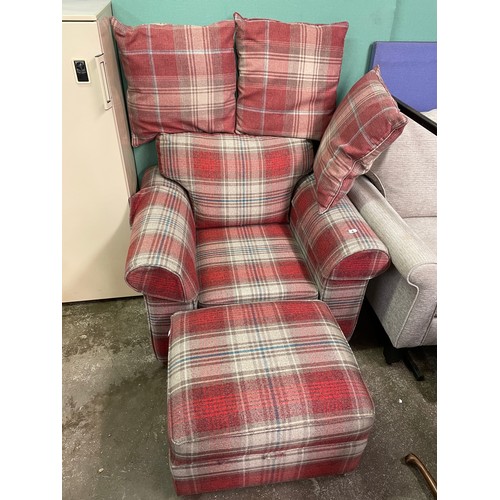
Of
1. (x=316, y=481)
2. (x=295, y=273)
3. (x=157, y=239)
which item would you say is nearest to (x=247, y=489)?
(x=316, y=481)

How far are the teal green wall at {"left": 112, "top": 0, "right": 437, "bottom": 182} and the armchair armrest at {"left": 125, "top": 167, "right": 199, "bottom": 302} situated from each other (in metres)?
0.45

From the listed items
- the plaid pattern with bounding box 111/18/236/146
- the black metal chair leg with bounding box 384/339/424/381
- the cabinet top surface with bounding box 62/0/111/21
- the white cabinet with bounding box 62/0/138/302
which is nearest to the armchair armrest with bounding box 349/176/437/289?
the black metal chair leg with bounding box 384/339/424/381

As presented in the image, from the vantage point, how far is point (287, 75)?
1.47m

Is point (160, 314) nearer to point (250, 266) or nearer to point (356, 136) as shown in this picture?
point (250, 266)

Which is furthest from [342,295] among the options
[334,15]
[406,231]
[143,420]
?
[334,15]

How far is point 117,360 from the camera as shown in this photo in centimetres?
153

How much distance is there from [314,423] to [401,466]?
475 millimetres

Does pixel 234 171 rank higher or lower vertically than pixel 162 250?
higher

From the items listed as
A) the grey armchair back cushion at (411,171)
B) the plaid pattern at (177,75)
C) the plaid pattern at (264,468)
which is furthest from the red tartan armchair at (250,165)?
the plaid pattern at (264,468)

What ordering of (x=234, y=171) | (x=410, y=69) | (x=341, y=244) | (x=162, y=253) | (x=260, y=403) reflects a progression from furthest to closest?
1. (x=410, y=69)
2. (x=234, y=171)
3. (x=341, y=244)
4. (x=162, y=253)
5. (x=260, y=403)

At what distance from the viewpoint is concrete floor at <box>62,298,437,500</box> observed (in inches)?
46.0

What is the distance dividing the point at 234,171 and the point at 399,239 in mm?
645

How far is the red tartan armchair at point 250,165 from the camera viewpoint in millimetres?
1262
